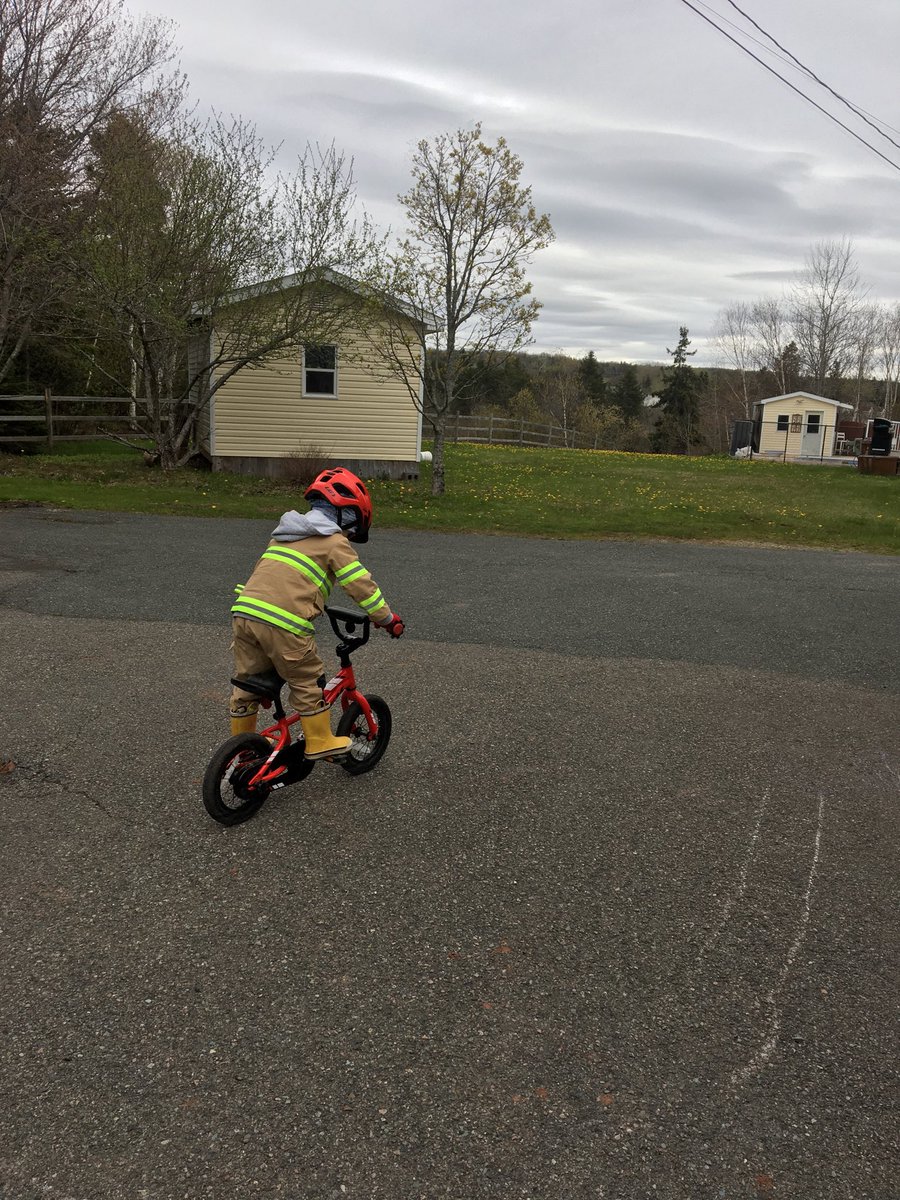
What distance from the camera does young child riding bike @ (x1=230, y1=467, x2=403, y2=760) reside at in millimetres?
3814

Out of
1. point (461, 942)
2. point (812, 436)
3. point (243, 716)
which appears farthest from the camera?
point (812, 436)

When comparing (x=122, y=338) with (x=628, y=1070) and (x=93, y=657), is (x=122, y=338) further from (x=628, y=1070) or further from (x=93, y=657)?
(x=628, y=1070)

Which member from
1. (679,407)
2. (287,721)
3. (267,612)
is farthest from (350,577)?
(679,407)

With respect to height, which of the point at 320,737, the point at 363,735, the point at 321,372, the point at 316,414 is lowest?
the point at 363,735

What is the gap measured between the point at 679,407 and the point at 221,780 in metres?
70.5

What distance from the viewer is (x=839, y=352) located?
200 ft

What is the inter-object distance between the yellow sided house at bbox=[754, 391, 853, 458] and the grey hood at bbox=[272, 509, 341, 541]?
38.4m

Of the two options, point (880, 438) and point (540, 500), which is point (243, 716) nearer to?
point (540, 500)

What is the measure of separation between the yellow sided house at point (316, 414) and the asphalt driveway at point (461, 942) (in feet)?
43.8

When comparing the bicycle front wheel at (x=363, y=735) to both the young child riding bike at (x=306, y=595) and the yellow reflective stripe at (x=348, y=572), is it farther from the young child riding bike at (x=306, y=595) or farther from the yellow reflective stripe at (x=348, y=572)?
the yellow reflective stripe at (x=348, y=572)

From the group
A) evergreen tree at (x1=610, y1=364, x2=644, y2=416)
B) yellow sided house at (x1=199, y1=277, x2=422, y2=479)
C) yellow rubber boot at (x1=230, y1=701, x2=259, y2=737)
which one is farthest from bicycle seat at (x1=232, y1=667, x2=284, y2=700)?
evergreen tree at (x1=610, y1=364, x2=644, y2=416)

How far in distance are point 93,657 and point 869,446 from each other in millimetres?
27557

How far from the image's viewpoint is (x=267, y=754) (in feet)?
13.1

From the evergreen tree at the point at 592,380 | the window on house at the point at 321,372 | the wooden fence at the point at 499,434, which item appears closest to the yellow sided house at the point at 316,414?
the window on house at the point at 321,372
